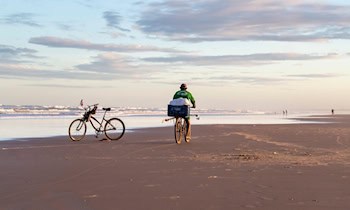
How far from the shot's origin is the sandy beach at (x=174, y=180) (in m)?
6.31

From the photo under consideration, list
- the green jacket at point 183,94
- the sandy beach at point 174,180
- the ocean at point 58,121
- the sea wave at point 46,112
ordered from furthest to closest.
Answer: the sea wave at point 46,112, the ocean at point 58,121, the green jacket at point 183,94, the sandy beach at point 174,180

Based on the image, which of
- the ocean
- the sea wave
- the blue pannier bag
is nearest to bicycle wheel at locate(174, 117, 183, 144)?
the blue pannier bag

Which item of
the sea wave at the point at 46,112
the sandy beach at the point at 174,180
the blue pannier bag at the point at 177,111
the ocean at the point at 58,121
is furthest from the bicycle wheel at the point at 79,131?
the sea wave at the point at 46,112

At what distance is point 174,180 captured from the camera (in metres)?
8.16

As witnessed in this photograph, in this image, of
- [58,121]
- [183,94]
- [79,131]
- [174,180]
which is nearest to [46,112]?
[58,121]

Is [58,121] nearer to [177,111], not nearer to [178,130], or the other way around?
[177,111]

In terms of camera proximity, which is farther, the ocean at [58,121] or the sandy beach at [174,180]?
the ocean at [58,121]

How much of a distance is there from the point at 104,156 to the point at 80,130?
662 cm

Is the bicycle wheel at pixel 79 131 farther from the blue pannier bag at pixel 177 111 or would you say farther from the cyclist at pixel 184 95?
the cyclist at pixel 184 95

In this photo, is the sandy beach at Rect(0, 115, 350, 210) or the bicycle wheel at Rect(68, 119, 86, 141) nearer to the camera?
the sandy beach at Rect(0, 115, 350, 210)

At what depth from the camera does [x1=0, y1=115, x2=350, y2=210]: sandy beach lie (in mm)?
6309

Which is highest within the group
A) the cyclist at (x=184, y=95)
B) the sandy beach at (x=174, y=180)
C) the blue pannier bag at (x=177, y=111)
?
the cyclist at (x=184, y=95)

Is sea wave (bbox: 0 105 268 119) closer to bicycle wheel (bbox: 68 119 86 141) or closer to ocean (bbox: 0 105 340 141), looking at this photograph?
ocean (bbox: 0 105 340 141)

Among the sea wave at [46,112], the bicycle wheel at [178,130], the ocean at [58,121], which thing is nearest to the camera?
the bicycle wheel at [178,130]
